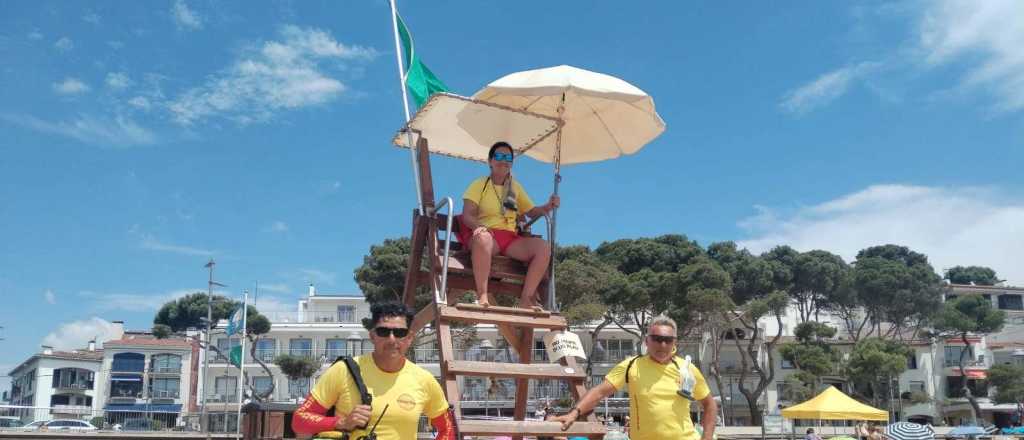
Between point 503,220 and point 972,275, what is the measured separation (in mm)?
126752

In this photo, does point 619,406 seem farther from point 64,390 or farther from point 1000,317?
point 64,390

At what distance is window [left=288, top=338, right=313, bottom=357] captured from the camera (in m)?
66.7

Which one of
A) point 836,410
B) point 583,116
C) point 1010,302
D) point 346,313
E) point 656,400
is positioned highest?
point 1010,302

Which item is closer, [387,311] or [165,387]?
[387,311]

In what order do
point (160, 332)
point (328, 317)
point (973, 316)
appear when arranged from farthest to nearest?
point (160, 332), point (328, 317), point (973, 316)

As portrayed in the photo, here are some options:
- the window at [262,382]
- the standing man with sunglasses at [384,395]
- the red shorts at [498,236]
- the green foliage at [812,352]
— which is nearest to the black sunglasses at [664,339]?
the standing man with sunglasses at [384,395]

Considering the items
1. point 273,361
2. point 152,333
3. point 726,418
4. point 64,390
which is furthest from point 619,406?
point 64,390

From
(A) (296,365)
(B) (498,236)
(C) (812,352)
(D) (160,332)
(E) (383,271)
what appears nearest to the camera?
(B) (498,236)

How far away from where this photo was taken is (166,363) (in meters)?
74.5

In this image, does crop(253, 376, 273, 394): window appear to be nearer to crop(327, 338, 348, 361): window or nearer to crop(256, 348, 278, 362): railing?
crop(256, 348, 278, 362): railing

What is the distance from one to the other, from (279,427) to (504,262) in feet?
52.6

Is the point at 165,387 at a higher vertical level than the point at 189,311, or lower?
lower

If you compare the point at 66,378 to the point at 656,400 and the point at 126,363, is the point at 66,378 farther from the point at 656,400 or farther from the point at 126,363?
the point at 656,400

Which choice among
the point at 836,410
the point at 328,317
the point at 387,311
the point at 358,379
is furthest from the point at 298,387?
the point at 358,379
